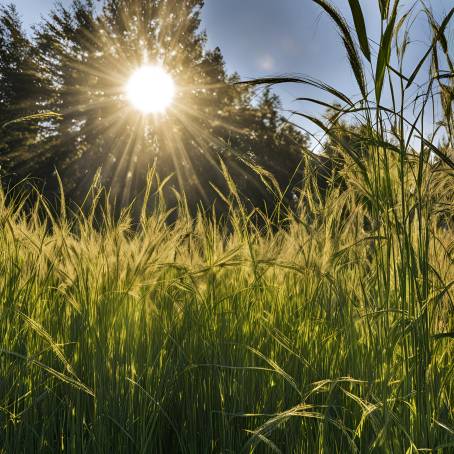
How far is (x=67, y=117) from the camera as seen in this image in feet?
77.9

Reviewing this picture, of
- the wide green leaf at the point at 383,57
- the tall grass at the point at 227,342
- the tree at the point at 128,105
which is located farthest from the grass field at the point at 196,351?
the tree at the point at 128,105

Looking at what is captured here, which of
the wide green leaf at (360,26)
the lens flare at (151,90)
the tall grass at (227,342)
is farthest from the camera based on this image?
the lens flare at (151,90)

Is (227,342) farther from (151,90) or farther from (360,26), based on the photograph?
(151,90)

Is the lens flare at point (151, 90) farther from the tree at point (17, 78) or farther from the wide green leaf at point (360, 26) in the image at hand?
the wide green leaf at point (360, 26)

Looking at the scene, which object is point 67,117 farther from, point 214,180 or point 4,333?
point 4,333

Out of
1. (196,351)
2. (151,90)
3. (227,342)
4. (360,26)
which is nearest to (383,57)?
(360,26)

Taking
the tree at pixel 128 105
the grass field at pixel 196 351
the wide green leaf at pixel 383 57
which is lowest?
the grass field at pixel 196 351

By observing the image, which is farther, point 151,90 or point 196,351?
point 151,90

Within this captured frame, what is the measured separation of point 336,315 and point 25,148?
70.5 ft

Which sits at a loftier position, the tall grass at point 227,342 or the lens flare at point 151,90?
the lens flare at point 151,90

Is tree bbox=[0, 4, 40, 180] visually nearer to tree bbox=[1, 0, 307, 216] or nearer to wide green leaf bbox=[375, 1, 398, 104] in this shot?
tree bbox=[1, 0, 307, 216]

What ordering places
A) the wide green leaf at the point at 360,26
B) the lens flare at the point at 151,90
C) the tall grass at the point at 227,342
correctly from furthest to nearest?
the lens flare at the point at 151,90
the tall grass at the point at 227,342
the wide green leaf at the point at 360,26

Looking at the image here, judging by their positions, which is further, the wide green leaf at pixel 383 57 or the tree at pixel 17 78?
the tree at pixel 17 78

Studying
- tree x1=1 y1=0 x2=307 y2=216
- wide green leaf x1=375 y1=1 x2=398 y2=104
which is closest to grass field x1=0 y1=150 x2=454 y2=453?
wide green leaf x1=375 y1=1 x2=398 y2=104
